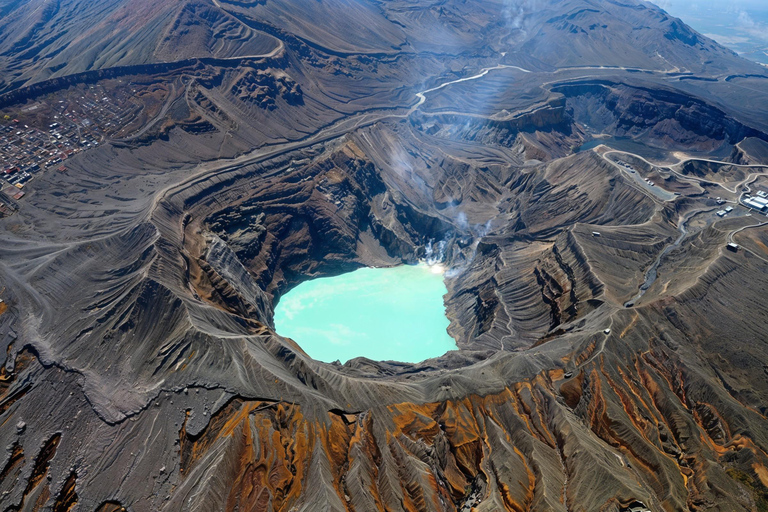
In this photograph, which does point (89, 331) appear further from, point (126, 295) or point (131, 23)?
point (131, 23)

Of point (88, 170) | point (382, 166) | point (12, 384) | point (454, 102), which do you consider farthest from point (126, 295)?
point (454, 102)

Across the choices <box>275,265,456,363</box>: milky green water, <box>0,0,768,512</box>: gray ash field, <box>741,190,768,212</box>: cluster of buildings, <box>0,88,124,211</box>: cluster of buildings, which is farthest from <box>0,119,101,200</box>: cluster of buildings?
<box>741,190,768,212</box>: cluster of buildings

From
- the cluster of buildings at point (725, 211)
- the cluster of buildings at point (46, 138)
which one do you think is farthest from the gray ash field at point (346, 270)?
the cluster of buildings at point (725, 211)

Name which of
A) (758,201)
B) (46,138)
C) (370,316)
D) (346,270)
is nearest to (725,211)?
(758,201)

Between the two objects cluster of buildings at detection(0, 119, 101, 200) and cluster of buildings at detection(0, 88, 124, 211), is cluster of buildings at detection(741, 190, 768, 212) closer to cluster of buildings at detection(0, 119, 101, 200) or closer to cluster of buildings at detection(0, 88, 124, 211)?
cluster of buildings at detection(0, 88, 124, 211)

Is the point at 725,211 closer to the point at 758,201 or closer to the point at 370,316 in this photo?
the point at 758,201

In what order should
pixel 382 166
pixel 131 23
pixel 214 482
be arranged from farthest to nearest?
pixel 131 23, pixel 382 166, pixel 214 482
